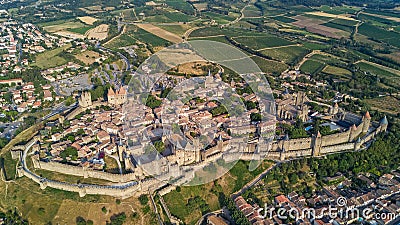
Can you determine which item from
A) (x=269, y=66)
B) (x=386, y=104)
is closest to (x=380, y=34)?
(x=269, y=66)

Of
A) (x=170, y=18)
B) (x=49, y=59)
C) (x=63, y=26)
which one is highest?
(x=170, y=18)

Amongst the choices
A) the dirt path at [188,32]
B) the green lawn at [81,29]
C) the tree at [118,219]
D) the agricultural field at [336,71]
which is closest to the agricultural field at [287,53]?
the agricultural field at [336,71]

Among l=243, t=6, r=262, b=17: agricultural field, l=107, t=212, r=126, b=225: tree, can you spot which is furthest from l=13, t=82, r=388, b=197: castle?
l=243, t=6, r=262, b=17: agricultural field

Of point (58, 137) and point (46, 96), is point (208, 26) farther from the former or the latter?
point (58, 137)

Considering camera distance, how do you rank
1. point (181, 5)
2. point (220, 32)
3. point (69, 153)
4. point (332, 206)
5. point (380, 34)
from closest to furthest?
point (332, 206)
point (69, 153)
point (220, 32)
point (380, 34)
point (181, 5)

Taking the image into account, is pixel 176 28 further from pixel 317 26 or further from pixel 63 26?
pixel 317 26

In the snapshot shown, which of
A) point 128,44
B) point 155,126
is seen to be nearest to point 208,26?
point 128,44

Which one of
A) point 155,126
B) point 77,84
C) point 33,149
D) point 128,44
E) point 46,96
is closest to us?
point 33,149
